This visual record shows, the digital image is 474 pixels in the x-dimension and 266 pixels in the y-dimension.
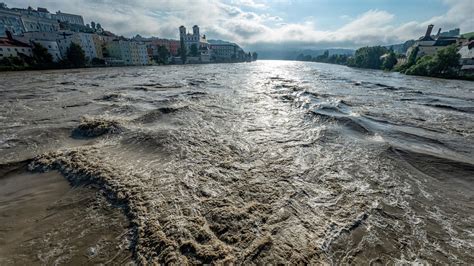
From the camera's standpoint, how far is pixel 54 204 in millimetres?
4652

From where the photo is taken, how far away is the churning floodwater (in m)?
3.84

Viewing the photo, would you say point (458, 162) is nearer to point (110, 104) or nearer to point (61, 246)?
point (61, 246)

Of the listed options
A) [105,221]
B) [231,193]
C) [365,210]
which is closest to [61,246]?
[105,221]

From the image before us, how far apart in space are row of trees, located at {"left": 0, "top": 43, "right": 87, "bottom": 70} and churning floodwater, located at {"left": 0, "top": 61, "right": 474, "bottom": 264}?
49441 millimetres

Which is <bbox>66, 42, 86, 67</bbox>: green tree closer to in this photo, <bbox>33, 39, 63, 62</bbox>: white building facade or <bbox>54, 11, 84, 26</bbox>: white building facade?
<bbox>33, 39, 63, 62</bbox>: white building facade

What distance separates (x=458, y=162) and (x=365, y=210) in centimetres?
554

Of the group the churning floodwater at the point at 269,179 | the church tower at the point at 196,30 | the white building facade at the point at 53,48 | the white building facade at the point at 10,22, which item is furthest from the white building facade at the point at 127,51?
the churning floodwater at the point at 269,179

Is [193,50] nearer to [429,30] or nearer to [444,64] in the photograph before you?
[444,64]

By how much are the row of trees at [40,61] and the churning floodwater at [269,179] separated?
49.4 m

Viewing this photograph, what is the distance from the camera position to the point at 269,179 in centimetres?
596

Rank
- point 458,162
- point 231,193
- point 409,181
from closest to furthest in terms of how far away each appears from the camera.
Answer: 1. point 231,193
2. point 409,181
3. point 458,162

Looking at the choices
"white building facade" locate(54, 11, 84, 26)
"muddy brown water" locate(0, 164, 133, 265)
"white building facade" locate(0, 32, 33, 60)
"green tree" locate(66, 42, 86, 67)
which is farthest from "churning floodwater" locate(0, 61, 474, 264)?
"white building facade" locate(54, 11, 84, 26)

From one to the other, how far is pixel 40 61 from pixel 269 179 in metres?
69.3

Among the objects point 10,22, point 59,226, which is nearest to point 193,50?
point 10,22
